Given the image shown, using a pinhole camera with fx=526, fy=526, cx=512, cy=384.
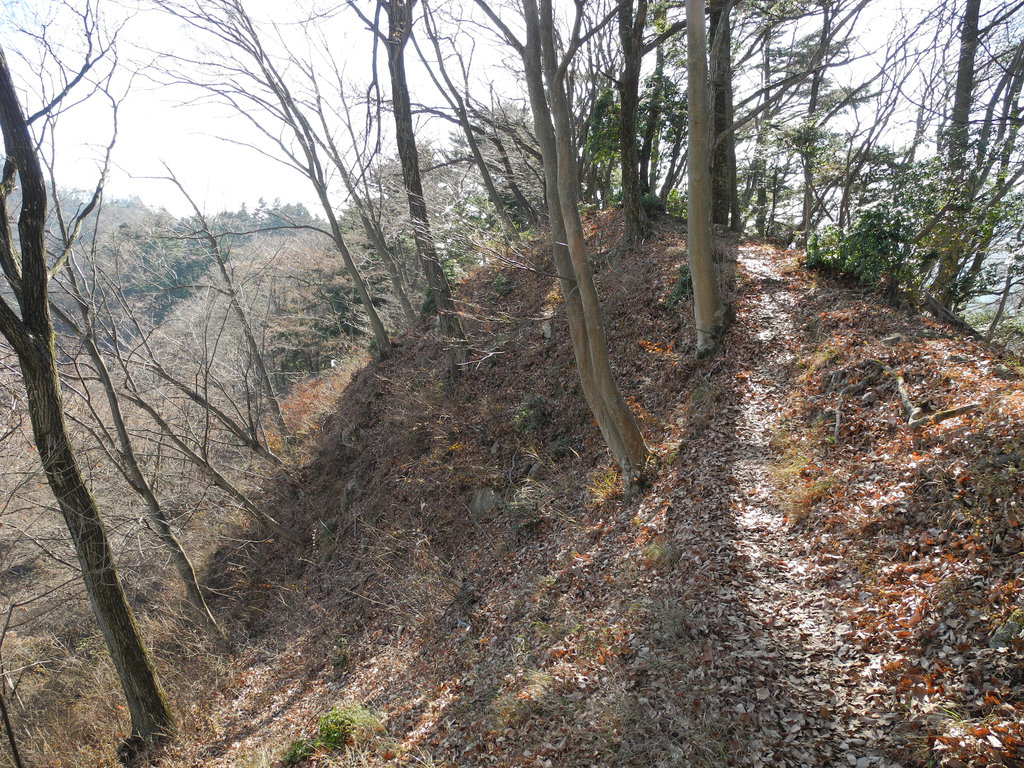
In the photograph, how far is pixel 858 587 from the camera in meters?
4.36

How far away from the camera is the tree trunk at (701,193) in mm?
7539

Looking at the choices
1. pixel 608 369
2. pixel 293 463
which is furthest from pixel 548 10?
pixel 293 463

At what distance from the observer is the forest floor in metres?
3.66

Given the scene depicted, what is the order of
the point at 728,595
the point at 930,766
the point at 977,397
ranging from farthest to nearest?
the point at 977,397, the point at 728,595, the point at 930,766

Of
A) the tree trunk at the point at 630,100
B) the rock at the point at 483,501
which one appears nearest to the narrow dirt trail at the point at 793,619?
the rock at the point at 483,501

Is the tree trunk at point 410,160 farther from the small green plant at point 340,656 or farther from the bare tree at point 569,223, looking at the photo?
the small green plant at point 340,656

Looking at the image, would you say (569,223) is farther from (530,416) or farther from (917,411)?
(530,416)

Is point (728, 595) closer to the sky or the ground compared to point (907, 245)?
closer to the ground

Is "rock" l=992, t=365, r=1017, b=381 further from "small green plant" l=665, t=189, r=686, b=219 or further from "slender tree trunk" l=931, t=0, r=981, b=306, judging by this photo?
"small green plant" l=665, t=189, r=686, b=219

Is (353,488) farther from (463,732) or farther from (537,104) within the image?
(537,104)

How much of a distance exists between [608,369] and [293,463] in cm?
1115

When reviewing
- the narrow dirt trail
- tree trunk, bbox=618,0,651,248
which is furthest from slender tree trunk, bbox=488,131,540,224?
Answer: the narrow dirt trail

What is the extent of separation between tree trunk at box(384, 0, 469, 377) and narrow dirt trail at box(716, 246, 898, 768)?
6330 millimetres

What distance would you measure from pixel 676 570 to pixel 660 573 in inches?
7.4
